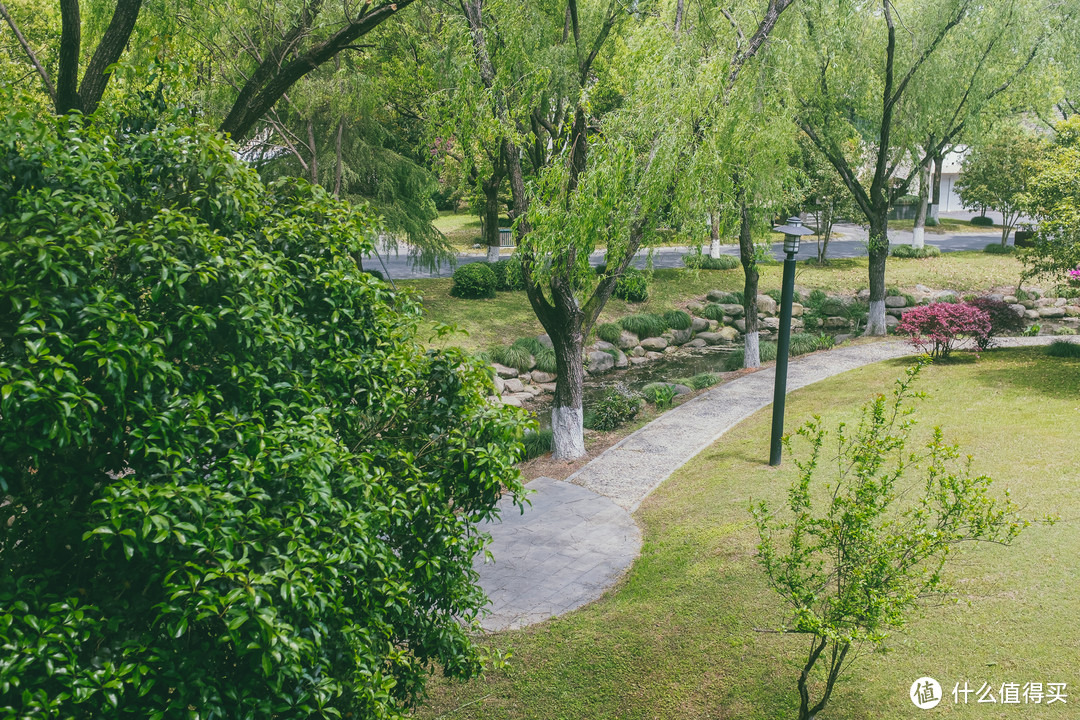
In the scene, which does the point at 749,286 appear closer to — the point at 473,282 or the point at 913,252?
the point at 473,282

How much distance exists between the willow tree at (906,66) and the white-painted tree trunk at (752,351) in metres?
3.88

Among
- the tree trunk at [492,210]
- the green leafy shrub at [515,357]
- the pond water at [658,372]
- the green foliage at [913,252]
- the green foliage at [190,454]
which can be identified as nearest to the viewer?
the green foliage at [190,454]

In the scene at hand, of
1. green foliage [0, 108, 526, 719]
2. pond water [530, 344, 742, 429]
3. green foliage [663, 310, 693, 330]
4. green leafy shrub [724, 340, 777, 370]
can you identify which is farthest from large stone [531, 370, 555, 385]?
green foliage [0, 108, 526, 719]

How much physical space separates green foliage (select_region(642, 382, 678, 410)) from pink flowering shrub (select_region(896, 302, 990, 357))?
4295 millimetres

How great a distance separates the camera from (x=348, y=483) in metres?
3.16

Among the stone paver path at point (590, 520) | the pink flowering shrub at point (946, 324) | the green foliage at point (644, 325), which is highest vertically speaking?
the pink flowering shrub at point (946, 324)

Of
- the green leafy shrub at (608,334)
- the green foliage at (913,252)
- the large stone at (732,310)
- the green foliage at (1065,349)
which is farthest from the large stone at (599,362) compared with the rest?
the green foliage at (913,252)

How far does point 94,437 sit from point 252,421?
0.59 m

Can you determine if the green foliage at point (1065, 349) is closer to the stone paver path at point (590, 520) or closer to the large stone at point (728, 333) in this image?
the stone paver path at point (590, 520)

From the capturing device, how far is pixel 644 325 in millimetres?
20156

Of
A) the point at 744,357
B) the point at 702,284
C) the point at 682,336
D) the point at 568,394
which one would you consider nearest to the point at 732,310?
the point at 702,284

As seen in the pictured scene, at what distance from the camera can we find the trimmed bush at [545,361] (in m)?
17.4

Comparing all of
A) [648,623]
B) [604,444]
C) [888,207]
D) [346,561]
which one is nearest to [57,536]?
[346,561]

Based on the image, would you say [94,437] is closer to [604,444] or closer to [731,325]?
[604,444]
